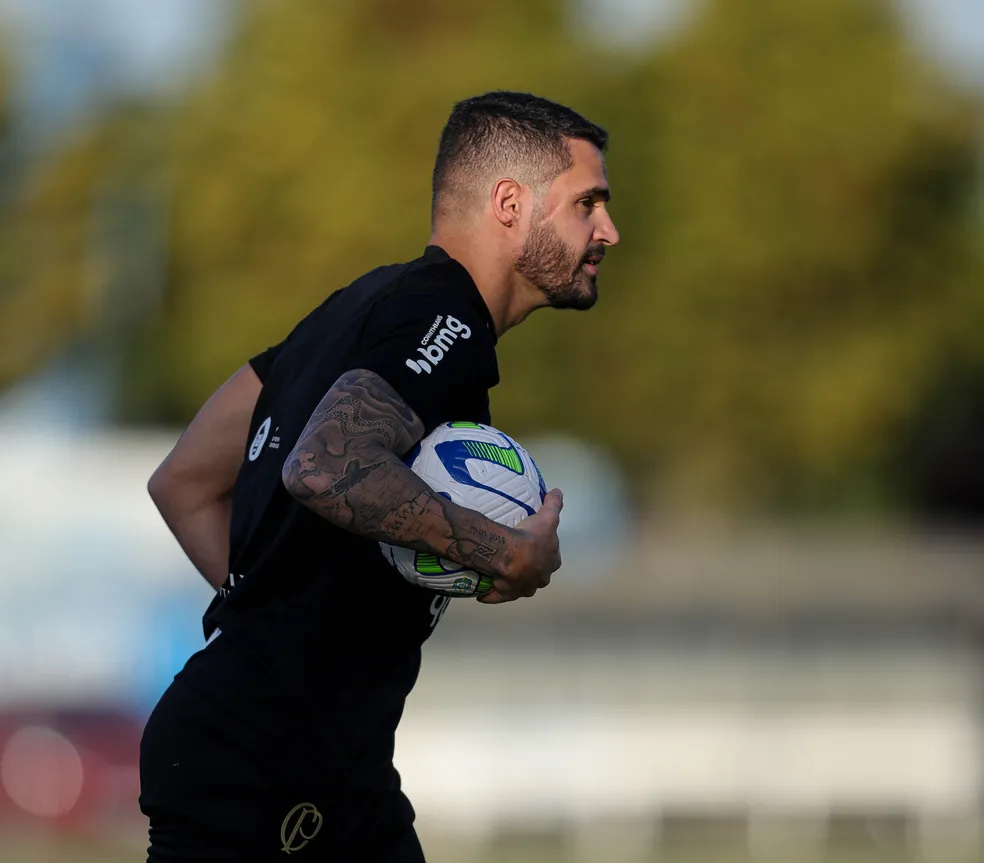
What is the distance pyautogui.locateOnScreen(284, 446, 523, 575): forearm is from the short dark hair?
98 cm

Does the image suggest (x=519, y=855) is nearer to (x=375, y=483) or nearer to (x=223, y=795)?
(x=223, y=795)

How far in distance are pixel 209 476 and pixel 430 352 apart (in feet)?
4.05

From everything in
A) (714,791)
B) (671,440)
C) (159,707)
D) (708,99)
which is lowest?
(159,707)

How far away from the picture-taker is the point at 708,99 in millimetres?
35656

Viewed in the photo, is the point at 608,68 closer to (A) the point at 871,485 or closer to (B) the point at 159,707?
(A) the point at 871,485

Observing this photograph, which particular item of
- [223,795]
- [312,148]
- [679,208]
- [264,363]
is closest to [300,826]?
[223,795]

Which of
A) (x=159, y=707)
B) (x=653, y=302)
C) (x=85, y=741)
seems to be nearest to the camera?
(x=159, y=707)

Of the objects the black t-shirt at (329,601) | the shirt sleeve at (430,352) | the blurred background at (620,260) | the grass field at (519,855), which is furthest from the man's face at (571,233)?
the blurred background at (620,260)

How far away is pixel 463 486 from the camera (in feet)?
13.3

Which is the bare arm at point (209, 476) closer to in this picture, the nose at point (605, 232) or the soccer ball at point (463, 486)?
the soccer ball at point (463, 486)

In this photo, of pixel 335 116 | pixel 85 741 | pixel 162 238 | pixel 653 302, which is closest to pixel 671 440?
pixel 653 302

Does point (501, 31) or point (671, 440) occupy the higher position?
point (501, 31)

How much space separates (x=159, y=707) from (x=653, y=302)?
31.3 meters

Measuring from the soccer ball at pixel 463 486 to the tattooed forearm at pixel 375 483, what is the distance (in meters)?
0.10
